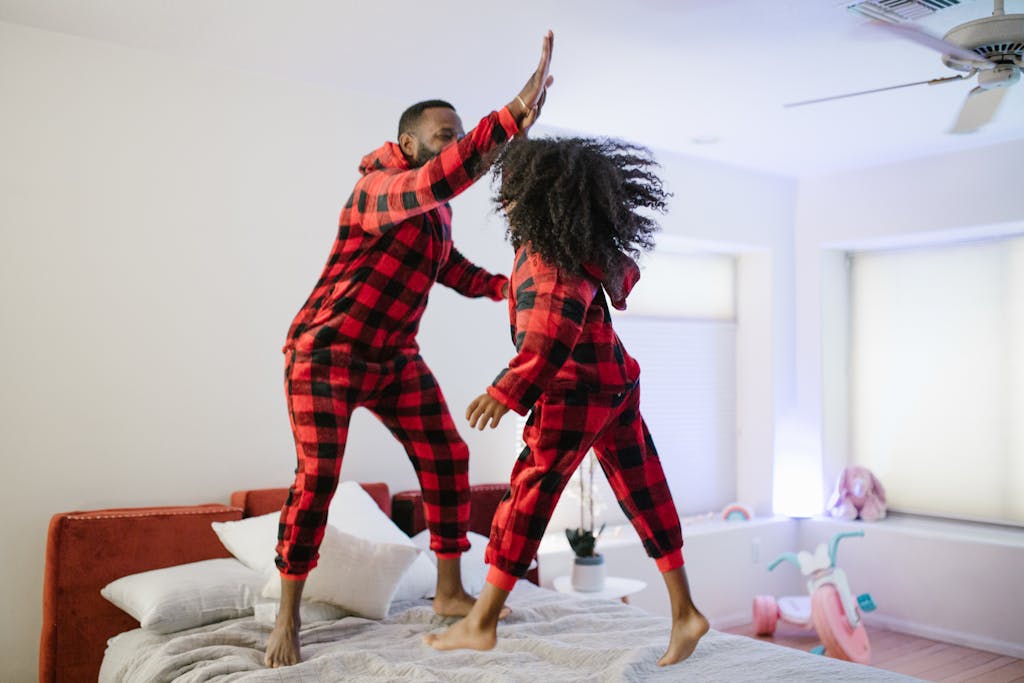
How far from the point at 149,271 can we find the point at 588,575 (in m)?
2.08

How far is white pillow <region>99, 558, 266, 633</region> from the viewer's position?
2549 mm

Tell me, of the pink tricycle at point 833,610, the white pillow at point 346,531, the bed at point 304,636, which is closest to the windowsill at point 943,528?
the pink tricycle at point 833,610

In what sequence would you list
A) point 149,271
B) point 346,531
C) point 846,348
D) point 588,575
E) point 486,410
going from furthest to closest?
point 846,348 → point 588,575 → point 149,271 → point 346,531 → point 486,410

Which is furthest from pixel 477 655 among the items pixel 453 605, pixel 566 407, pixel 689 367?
pixel 689 367

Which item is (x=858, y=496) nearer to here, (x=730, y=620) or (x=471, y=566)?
(x=730, y=620)

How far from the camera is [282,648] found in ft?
7.48

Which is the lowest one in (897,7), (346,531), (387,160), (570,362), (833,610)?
(833,610)

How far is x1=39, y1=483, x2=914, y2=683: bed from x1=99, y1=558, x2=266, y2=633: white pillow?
0.05ft

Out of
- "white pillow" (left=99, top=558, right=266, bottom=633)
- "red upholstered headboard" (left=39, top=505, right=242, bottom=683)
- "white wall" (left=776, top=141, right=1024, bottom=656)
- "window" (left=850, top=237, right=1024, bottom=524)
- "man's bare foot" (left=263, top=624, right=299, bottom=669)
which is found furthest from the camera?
"window" (left=850, top=237, right=1024, bottom=524)

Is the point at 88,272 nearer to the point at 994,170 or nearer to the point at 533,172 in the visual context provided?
the point at 533,172

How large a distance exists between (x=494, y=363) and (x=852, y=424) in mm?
2535

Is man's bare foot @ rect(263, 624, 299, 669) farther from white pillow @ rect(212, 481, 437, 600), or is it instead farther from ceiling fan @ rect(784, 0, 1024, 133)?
ceiling fan @ rect(784, 0, 1024, 133)

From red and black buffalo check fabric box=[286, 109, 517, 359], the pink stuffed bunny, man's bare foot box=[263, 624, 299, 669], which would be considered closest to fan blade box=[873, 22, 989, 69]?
red and black buffalo check fabric box=[286, 109, 517, 359]

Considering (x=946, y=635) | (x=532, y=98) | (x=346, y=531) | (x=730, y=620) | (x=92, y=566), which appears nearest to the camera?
(x=532, y=98)
